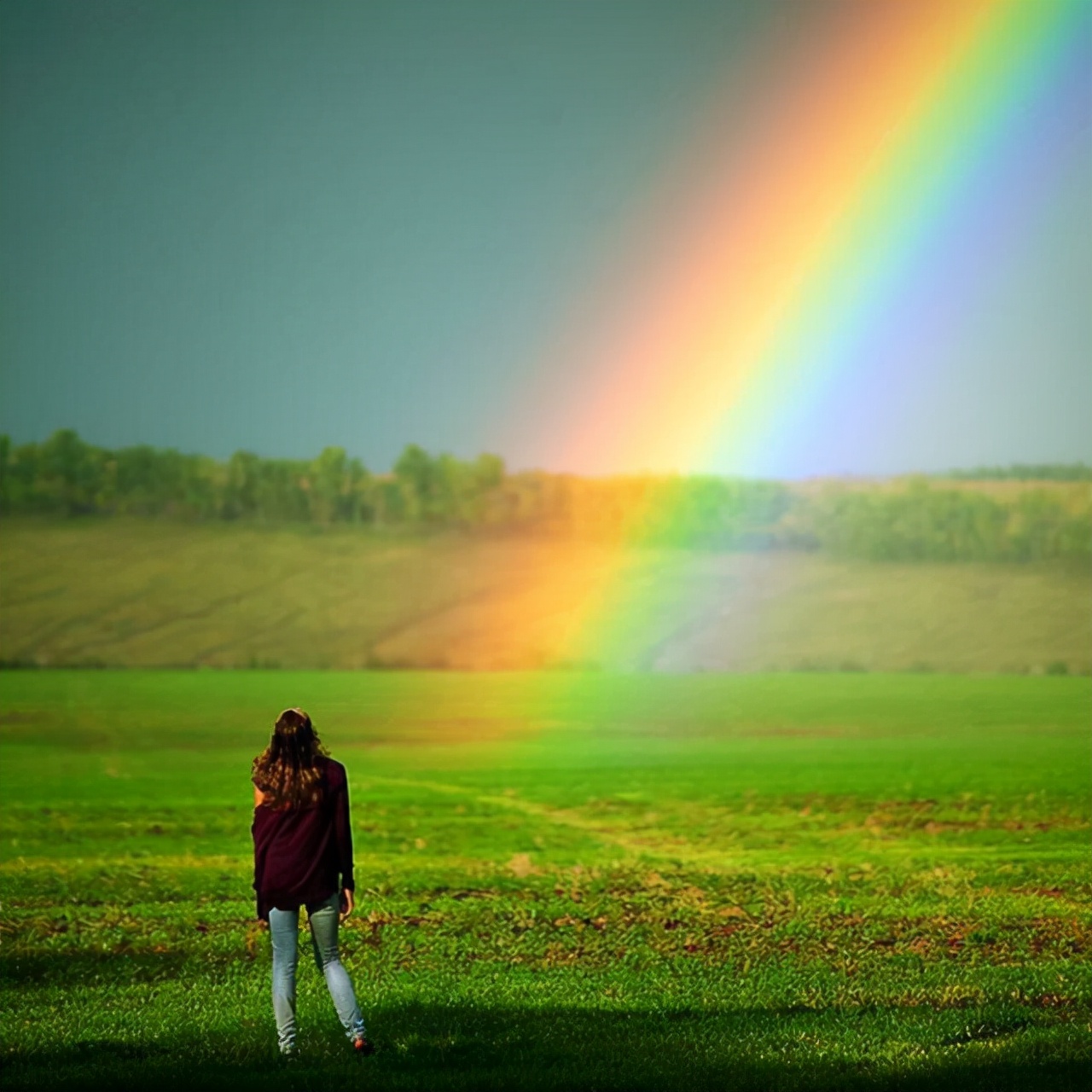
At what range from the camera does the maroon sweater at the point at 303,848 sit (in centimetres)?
608

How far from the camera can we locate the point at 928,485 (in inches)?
892

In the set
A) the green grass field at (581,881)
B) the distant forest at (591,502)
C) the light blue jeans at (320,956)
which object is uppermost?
the distant forest at (591,502)

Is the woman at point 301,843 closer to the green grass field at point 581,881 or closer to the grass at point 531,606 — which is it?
the green grass field at point 581,881

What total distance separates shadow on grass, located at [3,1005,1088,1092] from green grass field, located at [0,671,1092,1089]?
0.03 m

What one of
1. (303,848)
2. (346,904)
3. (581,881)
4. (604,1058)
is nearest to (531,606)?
(581,881)

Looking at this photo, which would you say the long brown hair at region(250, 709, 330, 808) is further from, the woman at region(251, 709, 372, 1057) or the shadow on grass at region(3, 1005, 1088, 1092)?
the shadow on grass at region(3, 1005, 1088, 1092)

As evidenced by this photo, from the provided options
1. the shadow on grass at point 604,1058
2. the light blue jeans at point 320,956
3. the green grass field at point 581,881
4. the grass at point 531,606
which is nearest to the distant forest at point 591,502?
the grass at point 531,606

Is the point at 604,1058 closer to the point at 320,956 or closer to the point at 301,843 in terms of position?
the point at 320,956

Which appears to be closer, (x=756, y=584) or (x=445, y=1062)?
(x=445, y=1062)

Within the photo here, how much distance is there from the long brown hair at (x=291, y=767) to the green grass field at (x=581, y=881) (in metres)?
1.19

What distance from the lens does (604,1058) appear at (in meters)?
6.88

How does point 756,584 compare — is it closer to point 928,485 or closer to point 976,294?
point 928,485

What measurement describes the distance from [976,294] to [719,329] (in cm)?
399

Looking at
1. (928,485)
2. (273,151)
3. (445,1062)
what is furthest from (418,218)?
(445,1062)
